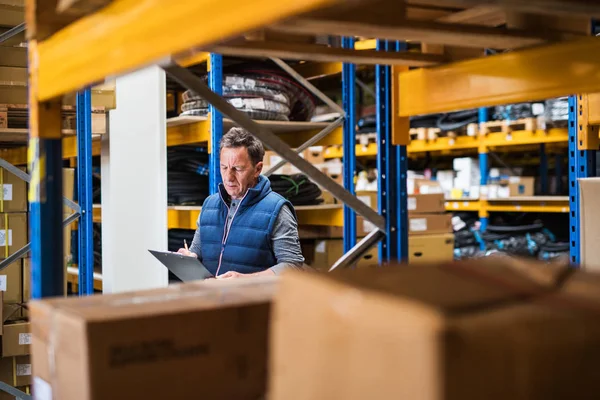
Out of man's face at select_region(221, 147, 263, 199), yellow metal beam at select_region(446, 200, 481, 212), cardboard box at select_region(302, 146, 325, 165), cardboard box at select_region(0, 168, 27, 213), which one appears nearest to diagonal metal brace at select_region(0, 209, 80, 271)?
cardboard box at select_region(0, 168, 27, 213)

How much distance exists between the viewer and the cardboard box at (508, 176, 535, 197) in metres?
8.47

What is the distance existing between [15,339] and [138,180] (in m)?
1.34

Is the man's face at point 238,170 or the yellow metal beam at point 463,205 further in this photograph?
the yellow metal beam at point 463,205

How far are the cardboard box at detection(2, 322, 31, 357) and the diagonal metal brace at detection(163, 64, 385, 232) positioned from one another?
3156 mm

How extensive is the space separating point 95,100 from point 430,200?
9.21 feet

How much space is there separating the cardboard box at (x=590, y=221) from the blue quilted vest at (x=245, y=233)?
1.54m

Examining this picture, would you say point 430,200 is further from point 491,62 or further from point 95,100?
point 491,62

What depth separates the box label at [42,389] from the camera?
5.05 feet

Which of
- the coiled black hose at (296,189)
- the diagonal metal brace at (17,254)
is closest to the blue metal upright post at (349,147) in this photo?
the coiled black hose at (296,189)

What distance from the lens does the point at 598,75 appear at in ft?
6.40

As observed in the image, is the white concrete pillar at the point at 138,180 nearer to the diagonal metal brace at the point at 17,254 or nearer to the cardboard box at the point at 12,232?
the diagonal metal brace at the point at 17,254

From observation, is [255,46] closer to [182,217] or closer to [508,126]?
[182,217]

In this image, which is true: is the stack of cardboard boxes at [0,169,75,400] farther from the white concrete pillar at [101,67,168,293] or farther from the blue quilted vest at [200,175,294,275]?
the blue quilted vest at [200,175,294,275]

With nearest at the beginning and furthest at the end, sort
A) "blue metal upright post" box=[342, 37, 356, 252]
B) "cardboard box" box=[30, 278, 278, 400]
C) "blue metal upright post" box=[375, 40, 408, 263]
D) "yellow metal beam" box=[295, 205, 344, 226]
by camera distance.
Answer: "cardboard box" box=[30, 278, 278, 400] < "blue metal upright post" box=[375, 40, 408, 263] < "blue metal upright post" box=[342, 37, 356, 252] < "yellow metal beam" box=[295, 205, 344, 226]
